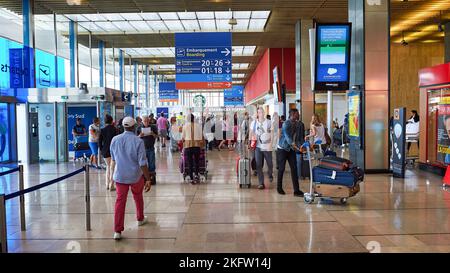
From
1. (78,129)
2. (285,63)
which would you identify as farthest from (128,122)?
(285,63)

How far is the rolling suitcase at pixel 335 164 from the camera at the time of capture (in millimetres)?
7148

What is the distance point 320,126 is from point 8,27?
472 inches

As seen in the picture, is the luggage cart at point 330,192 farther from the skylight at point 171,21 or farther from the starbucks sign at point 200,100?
the starbucks sign at point 200,100

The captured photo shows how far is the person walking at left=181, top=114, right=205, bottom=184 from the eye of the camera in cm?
961

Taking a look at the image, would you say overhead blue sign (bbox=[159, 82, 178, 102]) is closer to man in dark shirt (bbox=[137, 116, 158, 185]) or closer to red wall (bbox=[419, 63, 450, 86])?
red wall (bbox=[419, 63, 450, 86])

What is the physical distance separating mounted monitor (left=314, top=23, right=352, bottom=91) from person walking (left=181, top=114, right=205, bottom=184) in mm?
2898

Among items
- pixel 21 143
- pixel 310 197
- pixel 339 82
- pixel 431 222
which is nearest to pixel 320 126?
pixel 339 82

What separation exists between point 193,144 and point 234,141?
13.1 m

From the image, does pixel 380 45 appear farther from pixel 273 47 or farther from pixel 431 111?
pixel 273 47

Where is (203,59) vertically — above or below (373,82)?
above

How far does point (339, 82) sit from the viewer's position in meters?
9.97

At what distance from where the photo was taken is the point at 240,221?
20.4ft

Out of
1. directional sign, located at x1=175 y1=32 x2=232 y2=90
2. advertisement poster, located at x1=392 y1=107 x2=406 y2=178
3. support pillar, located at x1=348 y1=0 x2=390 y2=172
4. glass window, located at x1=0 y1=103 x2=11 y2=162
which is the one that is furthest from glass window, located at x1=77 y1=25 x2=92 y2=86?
advertisement poster, located at x1=392 y1=107 x2=406 y2=178

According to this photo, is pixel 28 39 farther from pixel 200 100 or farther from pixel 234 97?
pixel 234 97
